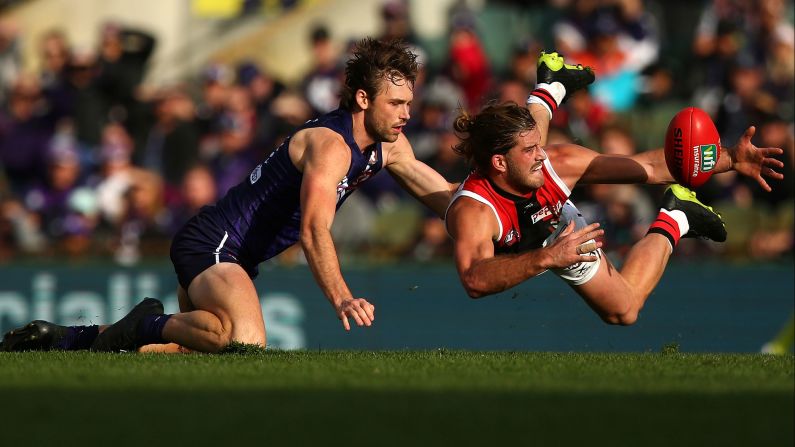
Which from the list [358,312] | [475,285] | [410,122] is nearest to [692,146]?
[475,285]

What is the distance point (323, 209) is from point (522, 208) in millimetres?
1337

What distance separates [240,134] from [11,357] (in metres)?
5.91

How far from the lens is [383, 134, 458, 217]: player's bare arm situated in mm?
8430

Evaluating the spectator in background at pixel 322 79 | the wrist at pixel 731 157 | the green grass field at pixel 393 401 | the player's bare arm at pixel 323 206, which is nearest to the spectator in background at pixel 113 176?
the spectator in background at pixel 322 79

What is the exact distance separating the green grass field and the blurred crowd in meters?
4.25

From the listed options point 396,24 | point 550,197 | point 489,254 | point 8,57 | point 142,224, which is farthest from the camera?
point 8,57

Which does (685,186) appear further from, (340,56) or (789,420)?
(340,56)

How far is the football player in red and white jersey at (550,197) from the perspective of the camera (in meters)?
7.79

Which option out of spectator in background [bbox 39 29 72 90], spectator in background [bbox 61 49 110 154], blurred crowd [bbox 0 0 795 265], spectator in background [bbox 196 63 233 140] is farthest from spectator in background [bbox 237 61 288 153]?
spectator in background [bbox 39 29 72 90]

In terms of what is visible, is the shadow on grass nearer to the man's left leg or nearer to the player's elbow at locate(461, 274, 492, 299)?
the player's elbow at locate(461, 274, 492, 299)

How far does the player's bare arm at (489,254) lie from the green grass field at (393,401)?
1.59ft

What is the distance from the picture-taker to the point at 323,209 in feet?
24.7

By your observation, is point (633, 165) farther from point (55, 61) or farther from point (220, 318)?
point (55, 61)

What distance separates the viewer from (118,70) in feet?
49.3
